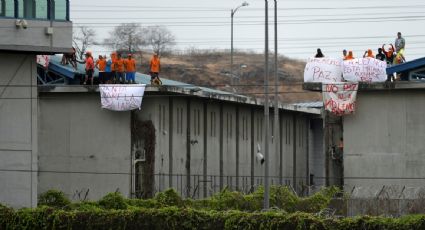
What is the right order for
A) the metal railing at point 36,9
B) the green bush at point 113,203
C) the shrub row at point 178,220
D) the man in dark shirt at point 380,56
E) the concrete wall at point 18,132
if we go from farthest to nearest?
the man in dark shirt at point 380,56, the concrete wall at point 18,132, the metal railing at point 36,9, the green bush at point 113,203, the shrub row at point 178,220

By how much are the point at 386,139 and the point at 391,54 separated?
218 inches

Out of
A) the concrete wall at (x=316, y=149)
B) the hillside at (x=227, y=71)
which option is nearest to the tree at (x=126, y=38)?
the hillside at (x=227, y=71)

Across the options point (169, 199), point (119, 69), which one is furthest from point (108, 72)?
point (169, 199)

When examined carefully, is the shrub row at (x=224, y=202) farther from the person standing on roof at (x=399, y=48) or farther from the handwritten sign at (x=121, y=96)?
the person standing on roof at (x=399, y=48)

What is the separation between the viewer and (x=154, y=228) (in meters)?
39.4

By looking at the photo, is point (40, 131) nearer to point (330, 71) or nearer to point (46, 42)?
point (46, 42)

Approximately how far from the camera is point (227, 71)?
126438 millimetres

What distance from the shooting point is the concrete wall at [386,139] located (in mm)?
49531

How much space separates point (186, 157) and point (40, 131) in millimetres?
6840

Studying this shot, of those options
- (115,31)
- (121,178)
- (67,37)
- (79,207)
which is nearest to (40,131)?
(121,178)

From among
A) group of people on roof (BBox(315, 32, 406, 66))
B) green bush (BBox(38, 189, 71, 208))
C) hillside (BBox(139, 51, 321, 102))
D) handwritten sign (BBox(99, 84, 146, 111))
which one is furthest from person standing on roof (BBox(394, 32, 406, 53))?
hillside (BBox(139, 51, 321, 102))

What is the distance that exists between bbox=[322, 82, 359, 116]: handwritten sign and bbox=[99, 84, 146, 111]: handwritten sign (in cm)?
763

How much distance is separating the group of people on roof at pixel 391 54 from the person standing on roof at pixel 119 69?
324 inches

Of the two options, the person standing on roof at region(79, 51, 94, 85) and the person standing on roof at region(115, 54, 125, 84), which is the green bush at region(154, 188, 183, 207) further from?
the person standing on roof at region(79, 51, 94, 85)
